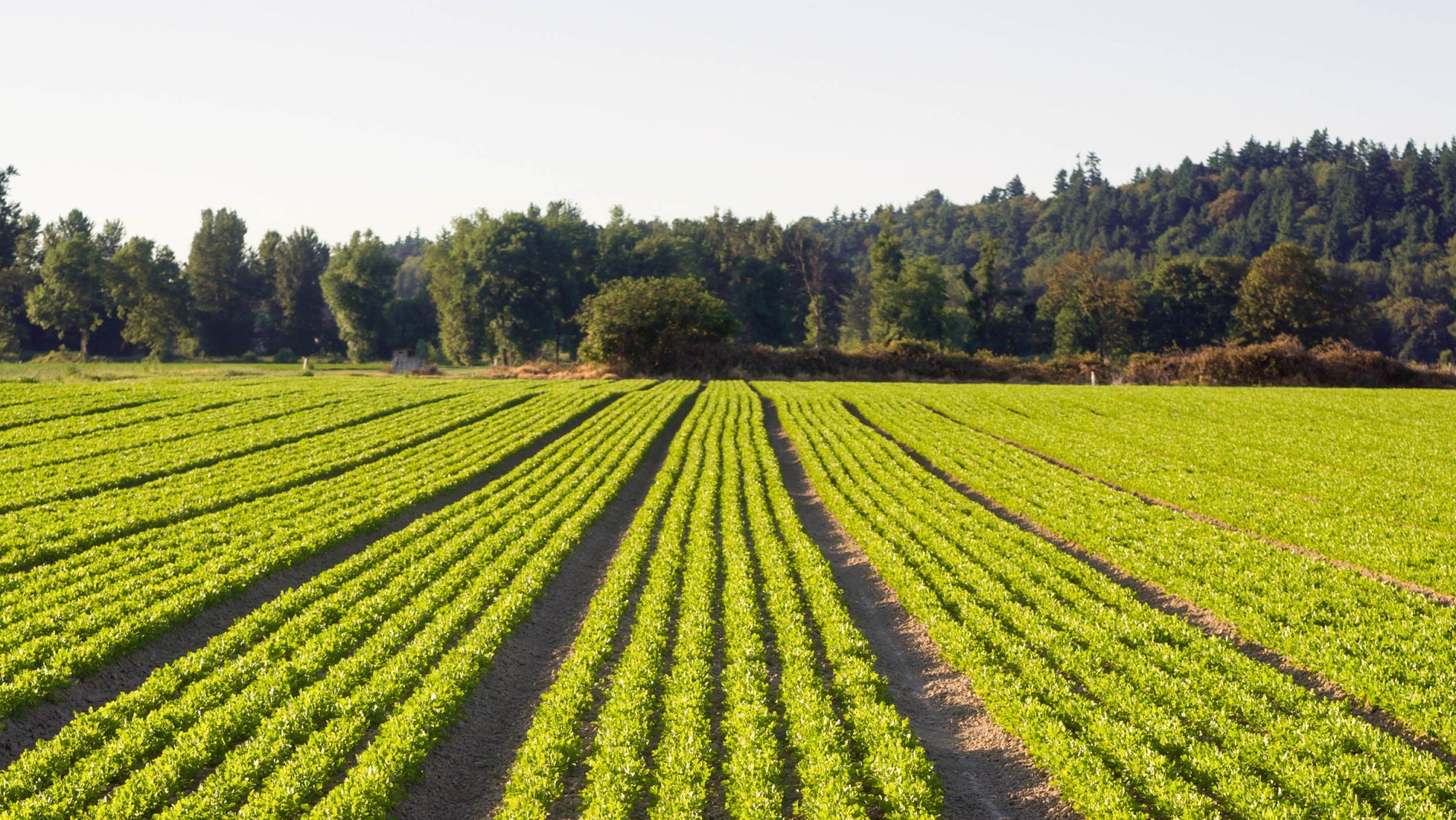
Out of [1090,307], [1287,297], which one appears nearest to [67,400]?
[1090,307]

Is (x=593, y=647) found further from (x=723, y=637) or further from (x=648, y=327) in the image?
(x=648, y=327)

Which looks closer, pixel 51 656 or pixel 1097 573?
pixel 51 656

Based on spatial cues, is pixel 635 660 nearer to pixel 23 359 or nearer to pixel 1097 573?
pixel 1097 573

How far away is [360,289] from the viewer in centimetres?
10181

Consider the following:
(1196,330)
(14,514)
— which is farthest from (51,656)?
(1196,330)

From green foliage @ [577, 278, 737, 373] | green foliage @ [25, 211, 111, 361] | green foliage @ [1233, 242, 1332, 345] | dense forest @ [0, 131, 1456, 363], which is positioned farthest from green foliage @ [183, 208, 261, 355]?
green foliage @ [1233, 242, 1332, 345]

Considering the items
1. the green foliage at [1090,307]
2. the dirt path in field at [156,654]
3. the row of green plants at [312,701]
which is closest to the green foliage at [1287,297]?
the green foliage at [1090,307]

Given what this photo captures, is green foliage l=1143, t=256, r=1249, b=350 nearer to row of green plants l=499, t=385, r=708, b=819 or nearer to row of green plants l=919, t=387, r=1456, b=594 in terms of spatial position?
row of green plants l=919, t=387, r=1456, b=594

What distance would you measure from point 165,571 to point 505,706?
23.6 feet

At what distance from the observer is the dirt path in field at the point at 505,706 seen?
8547 mm

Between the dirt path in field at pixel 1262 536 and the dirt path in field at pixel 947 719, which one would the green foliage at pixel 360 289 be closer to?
the dirt path in field at pixel 1262 536

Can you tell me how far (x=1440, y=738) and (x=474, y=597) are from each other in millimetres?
12213

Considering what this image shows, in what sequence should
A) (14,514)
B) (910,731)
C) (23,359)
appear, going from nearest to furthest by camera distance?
(910,731) < (14,514) < (23,359)

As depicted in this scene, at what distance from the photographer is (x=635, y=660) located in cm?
1098
